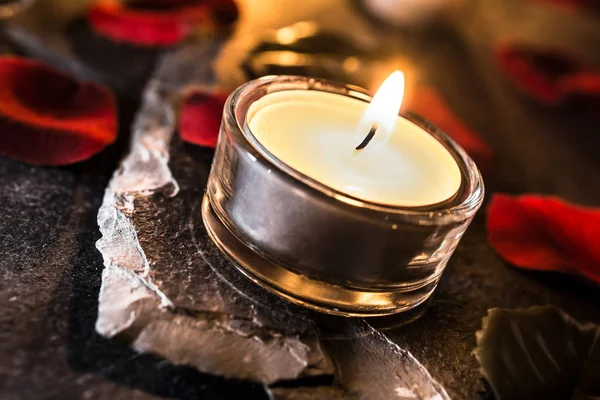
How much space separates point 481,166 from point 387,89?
13.2 inches

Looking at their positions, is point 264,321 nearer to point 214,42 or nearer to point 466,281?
point 466,281

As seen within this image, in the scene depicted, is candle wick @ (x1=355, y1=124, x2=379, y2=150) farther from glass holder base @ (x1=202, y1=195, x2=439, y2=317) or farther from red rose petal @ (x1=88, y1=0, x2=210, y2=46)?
red rose petal @ (x1=88, y1=0, x2=210, y2=46)

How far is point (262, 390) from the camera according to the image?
42 cm

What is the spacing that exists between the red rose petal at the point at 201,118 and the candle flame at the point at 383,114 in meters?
0.17

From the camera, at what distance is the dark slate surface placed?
1.30 feet

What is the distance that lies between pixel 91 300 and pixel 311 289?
161mm

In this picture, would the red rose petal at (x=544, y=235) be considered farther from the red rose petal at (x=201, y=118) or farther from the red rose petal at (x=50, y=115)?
the red rose petal at (x=50, y=115)

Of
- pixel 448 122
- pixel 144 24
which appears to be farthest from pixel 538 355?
pixel 144 24

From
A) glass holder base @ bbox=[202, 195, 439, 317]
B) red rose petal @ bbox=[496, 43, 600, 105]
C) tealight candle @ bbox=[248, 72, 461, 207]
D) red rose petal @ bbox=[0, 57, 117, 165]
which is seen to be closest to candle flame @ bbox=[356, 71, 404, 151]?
tealight candle @ bbox=[248, 72, 461, 207]

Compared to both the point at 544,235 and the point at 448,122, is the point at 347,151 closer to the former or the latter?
the point at 544,235

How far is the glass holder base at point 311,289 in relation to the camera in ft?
1.53

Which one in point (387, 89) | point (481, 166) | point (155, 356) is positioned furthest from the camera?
point (481, 166)

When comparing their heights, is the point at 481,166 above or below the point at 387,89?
below

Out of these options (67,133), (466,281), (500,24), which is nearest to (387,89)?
(466,281)
